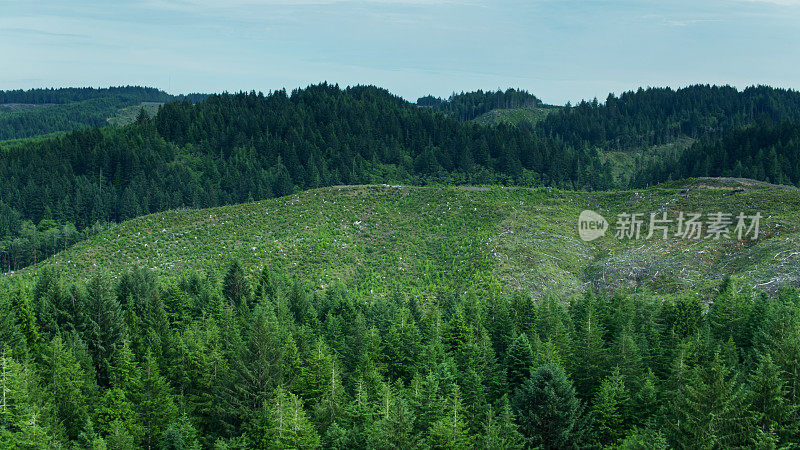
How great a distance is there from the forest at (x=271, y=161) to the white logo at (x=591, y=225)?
27976mm

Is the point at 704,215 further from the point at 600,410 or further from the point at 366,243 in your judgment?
the point at 600,410

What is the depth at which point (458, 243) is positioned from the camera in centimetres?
7938

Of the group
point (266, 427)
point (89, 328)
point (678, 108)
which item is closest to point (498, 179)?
point (89, 328)

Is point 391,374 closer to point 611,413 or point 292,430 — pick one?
point 292,430

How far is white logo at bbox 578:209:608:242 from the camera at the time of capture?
3167 inches

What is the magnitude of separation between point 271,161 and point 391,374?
3259 inches

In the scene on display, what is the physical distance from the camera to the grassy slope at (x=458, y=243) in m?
66.7

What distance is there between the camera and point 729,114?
631 feet

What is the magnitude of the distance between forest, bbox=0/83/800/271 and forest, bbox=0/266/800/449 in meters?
54.0

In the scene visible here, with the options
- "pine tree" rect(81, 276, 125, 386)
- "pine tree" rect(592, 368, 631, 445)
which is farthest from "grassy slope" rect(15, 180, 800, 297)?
"pine tree" rect(592, 368, 631, 445)

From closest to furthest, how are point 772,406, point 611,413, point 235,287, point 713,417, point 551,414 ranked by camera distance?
point 713,417 < point 772,406 < point 551,414 < point 611,413 < point 235,287

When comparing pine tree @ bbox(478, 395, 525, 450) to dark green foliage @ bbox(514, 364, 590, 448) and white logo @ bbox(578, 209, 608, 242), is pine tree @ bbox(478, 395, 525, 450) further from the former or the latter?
white logo @ bbox(578, 209, 608, 242)

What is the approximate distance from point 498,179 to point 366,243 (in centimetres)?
4162

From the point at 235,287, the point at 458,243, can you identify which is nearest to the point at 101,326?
the point at 235,287
